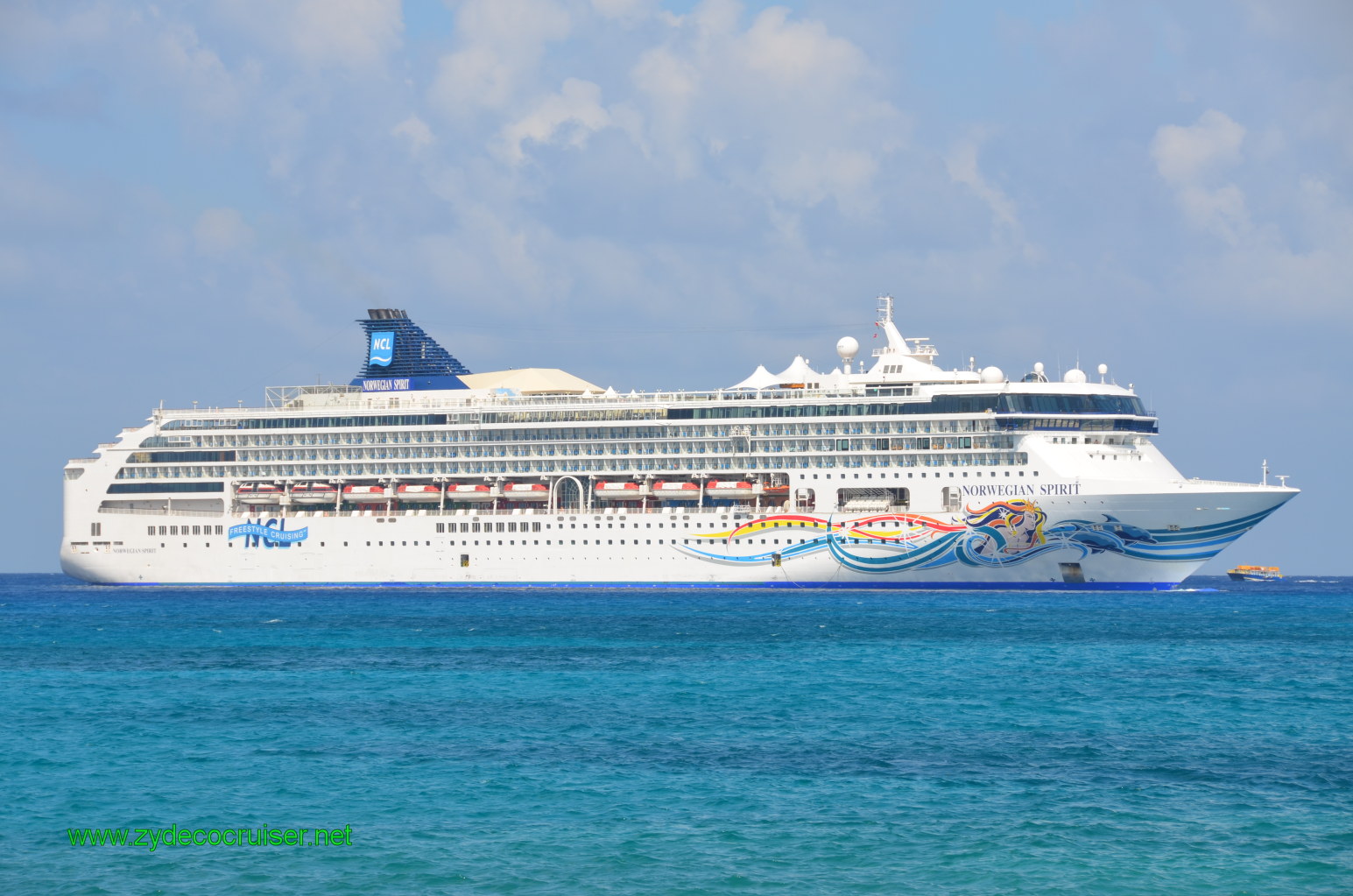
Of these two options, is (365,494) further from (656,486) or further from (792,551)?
(792,551)

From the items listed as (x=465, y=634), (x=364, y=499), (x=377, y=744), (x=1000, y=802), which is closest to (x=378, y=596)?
(x=364, y=499)

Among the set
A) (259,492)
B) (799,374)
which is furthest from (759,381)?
(259,492)

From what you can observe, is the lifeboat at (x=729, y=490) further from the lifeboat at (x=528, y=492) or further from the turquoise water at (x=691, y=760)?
the turquoise water at (x=691, y=760)

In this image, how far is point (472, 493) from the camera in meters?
75.8

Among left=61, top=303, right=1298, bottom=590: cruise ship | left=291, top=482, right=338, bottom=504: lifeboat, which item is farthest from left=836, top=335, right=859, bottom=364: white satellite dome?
left=291, top=482, right=338, bottom=504: lifeboat

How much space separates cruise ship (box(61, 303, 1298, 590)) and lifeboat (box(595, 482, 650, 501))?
120mm

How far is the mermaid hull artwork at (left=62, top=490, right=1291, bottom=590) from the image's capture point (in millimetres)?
63062

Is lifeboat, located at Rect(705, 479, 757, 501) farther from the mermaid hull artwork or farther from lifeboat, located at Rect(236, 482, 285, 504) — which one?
lifeboat, located at Rect(236, 482, 285, 504)

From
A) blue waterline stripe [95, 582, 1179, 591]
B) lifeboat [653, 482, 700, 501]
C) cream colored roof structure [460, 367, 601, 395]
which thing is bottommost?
blue waterline stripe [95, 582, 1179, 591]

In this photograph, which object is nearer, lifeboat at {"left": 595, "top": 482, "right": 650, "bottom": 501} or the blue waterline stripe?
the blue waterline stripe

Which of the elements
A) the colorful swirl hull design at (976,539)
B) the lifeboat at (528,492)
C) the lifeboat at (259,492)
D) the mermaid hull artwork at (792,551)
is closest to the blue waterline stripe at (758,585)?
the mermaid hull artwork at (792,551)

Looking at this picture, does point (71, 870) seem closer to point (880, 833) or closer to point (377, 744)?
point (377, 744)

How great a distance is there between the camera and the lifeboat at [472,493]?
2979 inches

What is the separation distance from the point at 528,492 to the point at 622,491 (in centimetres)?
506
